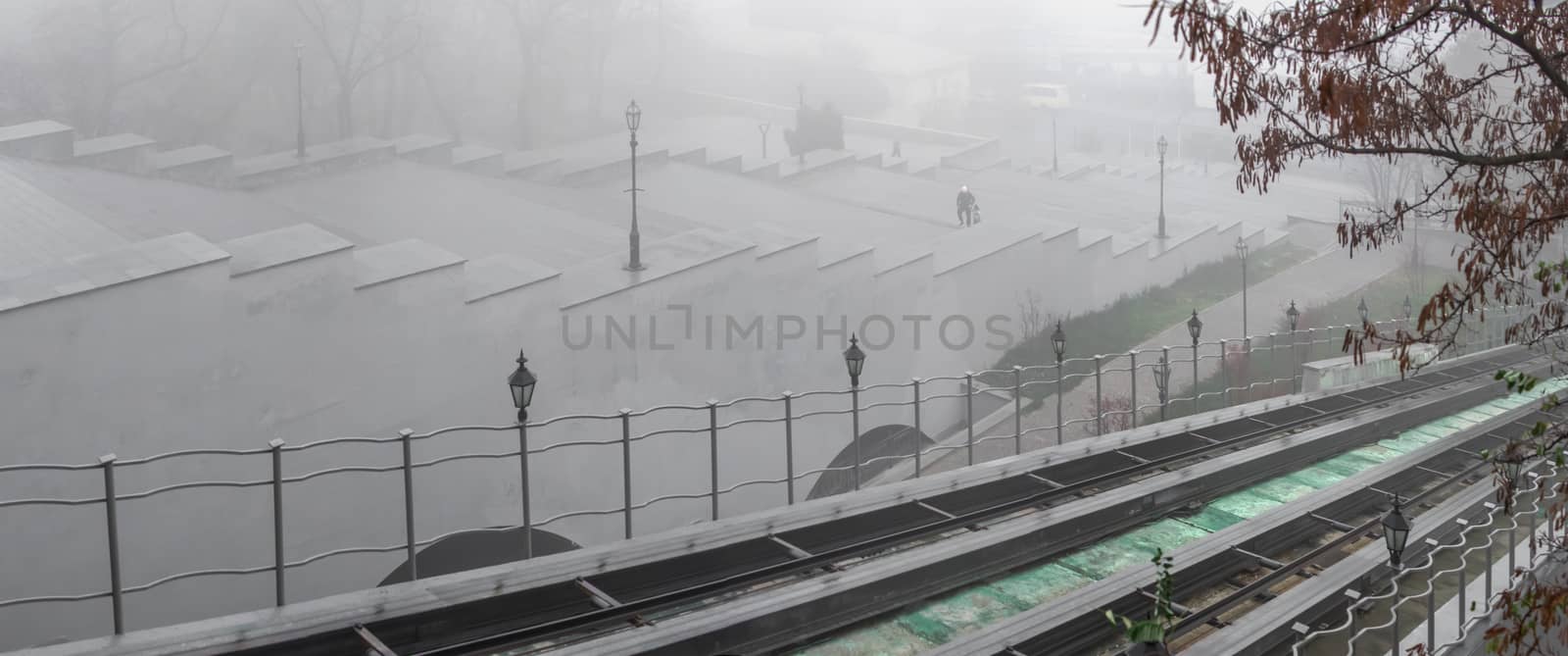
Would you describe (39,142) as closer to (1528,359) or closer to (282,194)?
(282,194)

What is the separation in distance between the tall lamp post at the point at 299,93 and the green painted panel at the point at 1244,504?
53.3 feet

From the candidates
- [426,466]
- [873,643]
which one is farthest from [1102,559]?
[426,466]

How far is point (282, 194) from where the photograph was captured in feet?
58.1

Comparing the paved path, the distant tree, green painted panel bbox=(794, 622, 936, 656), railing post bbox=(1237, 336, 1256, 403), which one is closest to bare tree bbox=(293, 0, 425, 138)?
the paved path

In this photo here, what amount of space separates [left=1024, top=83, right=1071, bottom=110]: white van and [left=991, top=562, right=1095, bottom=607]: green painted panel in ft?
103

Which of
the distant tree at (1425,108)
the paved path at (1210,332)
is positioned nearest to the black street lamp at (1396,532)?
the distant tree at (1425,108)

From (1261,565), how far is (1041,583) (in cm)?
149

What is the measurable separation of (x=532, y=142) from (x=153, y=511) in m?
17.9

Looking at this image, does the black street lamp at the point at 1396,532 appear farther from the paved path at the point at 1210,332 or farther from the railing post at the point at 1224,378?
the paved path at the point at 1210,332

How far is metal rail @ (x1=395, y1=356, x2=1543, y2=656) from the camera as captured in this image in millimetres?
4758

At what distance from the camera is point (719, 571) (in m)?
5.78

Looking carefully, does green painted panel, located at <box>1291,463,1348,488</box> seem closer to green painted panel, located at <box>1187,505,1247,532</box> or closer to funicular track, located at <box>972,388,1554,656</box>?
funicular track, located at <box>972,388,1554,656</box>

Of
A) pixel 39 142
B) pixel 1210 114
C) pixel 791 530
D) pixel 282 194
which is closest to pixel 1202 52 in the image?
pixel 791 530

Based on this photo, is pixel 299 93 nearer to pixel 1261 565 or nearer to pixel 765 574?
pixel 765 574
